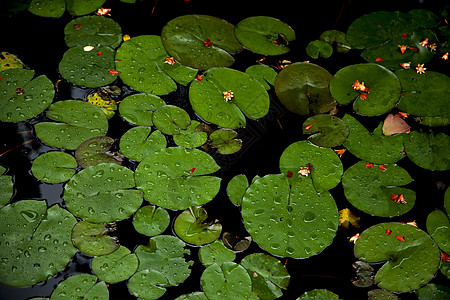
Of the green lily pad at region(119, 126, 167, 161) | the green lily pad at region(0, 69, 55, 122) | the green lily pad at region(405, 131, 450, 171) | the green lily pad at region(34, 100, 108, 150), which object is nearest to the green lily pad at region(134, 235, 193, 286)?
the green lily pad at region(119, 126, 167, 161)

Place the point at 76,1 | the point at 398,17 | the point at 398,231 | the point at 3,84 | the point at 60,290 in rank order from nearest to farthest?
the point at 60,290 → the point at 398,231 → the point at 3,84 → the point at 76,1 → the point at 398,17

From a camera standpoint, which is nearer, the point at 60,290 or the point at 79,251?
the point at 60,290

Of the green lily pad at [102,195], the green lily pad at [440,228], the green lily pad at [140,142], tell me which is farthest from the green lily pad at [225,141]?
the green lily pad at [440,228]

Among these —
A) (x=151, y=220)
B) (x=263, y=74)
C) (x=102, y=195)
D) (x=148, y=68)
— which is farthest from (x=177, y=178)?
(x=263, y=74)

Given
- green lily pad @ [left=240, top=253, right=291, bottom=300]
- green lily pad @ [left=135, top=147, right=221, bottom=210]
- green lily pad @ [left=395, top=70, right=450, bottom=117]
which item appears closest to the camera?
green lily pad @ [left=240, top=253, right=291, bottom=300]

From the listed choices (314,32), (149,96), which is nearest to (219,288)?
(149,96)

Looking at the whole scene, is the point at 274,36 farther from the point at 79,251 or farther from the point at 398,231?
the point at 79,251

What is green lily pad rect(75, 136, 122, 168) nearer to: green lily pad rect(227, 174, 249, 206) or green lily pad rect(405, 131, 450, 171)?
green lily pad rect(227, 174, 249, 206)
